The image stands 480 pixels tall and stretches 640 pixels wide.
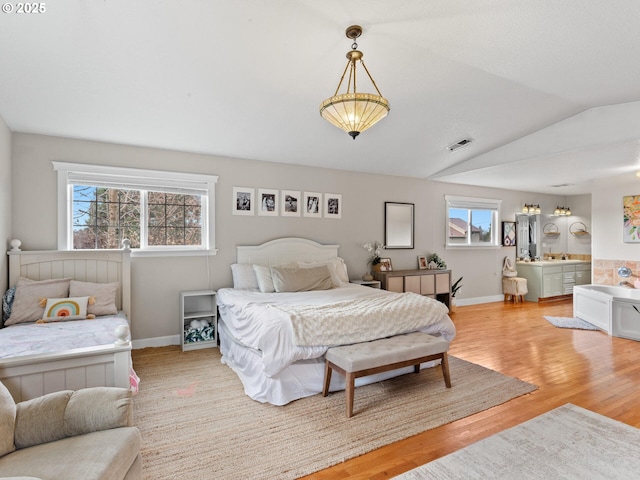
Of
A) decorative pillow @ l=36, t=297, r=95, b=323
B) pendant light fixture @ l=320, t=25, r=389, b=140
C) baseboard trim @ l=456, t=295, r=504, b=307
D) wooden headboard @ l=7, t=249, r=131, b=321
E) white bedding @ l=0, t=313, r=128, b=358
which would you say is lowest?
baseboard trim @ l=456, t=295, r=504, b=307

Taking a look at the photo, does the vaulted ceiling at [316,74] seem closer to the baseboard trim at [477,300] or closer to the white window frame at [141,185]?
the white window frame at [141,185]

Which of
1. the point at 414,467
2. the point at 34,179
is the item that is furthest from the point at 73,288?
the point at 414,467

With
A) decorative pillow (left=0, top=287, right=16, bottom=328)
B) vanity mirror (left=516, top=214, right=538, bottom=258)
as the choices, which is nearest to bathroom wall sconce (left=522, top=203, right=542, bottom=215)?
vanity mirror (left=516, top=214, right=538, bottom=258)

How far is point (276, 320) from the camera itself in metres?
2.84

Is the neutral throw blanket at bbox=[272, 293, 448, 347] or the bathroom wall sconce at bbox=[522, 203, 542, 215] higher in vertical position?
the bathroom wall sconce at bbox=[522, 203, 542, 215]

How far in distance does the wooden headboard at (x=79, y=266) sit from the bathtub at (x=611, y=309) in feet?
20.7

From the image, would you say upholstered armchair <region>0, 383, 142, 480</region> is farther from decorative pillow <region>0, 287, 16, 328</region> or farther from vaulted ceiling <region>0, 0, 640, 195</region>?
Answer: vaulted ceiling <region>0, 0, 640, 195</region>

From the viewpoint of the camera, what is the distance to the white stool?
23.2 ft

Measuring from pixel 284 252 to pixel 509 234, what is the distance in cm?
524

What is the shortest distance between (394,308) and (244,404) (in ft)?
5.12

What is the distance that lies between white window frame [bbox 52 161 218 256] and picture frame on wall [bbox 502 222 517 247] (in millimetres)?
5987

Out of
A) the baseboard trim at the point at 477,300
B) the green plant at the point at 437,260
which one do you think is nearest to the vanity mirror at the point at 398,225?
the green plant at the point at 437,260

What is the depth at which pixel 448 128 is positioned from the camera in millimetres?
4340

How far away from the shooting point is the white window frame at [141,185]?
3.77 meters
